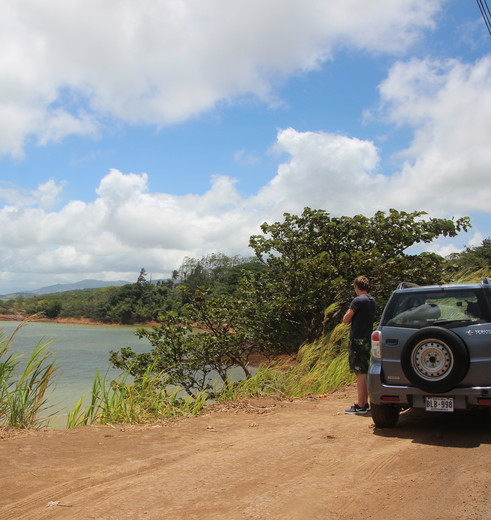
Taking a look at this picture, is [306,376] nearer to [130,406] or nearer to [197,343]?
[130,406]

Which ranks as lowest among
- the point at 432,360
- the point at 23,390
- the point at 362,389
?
the point at 362,389

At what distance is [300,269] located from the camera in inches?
565

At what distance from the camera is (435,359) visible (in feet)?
17.3

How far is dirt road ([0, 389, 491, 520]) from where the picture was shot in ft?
11.7

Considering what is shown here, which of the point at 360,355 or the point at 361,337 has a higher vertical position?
the point at 361,337

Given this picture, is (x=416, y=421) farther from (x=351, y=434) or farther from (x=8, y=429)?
(x=8, y=429)

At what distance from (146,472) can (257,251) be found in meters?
11.2

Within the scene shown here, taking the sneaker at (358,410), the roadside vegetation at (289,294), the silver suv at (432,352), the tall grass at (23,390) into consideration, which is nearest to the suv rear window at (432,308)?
the silver suv at (432,352)

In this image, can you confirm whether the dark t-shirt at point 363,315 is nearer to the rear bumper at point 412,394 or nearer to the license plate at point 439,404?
the rear bumper at point 412,394

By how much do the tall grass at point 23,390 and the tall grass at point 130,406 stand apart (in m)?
0.48

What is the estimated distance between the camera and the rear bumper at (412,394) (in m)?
5.14

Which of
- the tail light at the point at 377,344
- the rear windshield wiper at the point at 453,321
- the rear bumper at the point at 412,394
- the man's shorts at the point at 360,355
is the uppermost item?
the rear windshield wiper at the point at 453,321

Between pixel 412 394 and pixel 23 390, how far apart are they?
4.59 meters

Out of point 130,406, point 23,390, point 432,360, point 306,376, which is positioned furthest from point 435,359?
point 23,390
